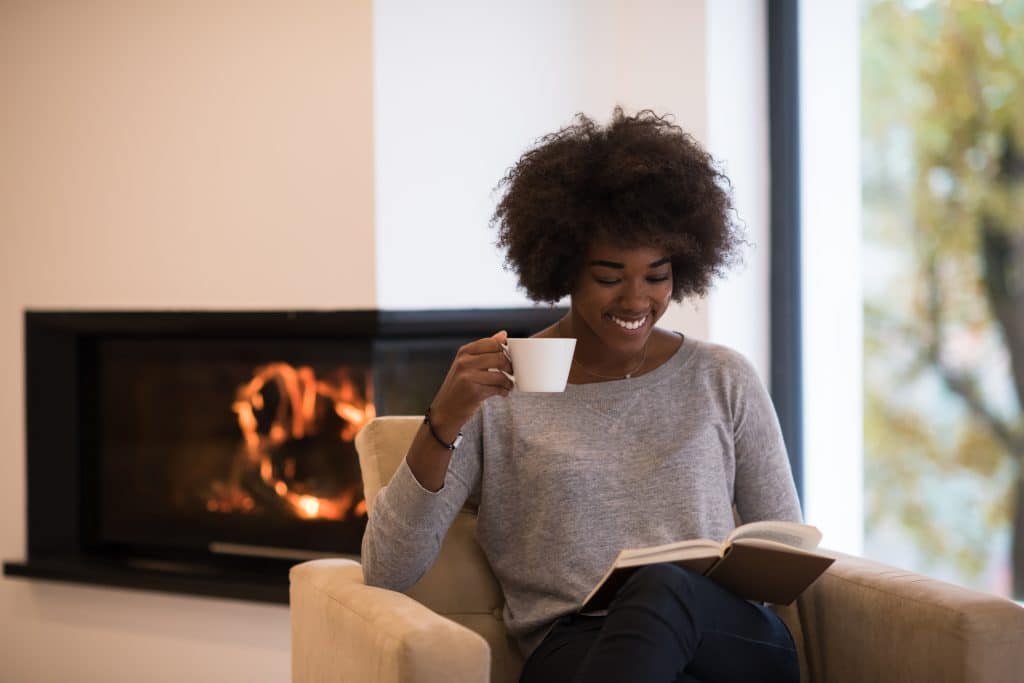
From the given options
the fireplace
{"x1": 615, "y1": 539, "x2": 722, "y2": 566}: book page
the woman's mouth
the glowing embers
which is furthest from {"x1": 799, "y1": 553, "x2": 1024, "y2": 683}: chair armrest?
the glowing embers

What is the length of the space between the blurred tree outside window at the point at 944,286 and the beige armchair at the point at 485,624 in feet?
4.40

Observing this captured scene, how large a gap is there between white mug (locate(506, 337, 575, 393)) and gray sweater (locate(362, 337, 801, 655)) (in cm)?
28

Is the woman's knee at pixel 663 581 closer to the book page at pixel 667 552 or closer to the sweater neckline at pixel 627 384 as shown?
the book page at pixel 667 552

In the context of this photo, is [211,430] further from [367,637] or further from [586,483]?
[367,637]

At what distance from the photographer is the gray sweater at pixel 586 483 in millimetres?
1781

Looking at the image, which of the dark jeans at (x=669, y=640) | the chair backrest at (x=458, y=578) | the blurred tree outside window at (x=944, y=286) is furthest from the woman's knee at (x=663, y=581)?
the blurred tree outside window at (x=944, y=286)

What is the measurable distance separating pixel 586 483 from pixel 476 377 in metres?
0.29

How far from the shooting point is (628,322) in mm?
1820

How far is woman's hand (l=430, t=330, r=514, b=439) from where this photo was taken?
1.62 meters

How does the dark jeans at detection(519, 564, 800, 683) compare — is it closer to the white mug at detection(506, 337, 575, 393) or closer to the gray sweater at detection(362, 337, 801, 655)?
the gray sweater at detection(362, 337, 801, 655)

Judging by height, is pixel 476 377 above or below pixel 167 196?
below

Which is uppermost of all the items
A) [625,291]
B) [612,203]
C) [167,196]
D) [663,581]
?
[167,196]

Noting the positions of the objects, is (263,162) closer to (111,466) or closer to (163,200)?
(163,200)

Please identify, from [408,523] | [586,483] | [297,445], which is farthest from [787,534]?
[297,445]
